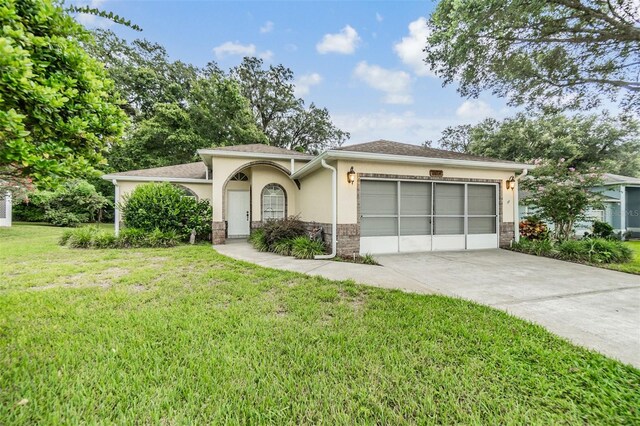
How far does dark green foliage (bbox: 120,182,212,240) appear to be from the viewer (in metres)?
9.53

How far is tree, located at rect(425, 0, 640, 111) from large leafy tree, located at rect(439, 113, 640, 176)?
983cm

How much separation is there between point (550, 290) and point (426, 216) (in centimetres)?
403

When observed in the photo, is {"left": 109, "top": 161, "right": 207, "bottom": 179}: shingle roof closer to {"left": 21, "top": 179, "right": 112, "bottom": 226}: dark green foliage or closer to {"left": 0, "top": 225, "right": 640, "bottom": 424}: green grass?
{"left": 21, "top": 179, "right": 112, "bottom": 226}: dark green foliage

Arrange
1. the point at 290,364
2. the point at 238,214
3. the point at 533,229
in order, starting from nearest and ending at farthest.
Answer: the point at 290,364
the point at 533,229
the point at 238,214

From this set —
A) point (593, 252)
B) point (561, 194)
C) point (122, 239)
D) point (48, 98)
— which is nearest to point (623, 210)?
point (561, 194)

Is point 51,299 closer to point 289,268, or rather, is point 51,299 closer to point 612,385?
point 289,268

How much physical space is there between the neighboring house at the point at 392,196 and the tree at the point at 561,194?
1.05 m

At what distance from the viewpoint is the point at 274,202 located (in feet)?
37.5

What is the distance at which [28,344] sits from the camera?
106 inches

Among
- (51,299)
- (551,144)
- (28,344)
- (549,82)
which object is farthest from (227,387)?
(551,144)

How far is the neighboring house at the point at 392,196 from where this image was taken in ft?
24.8

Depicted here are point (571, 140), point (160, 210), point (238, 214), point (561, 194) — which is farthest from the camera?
point (571, 140)

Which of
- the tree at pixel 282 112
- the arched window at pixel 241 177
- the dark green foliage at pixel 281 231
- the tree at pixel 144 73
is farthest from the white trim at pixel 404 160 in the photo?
the tree at pixel 144 73

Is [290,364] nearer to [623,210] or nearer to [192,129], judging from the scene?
[623,210]
